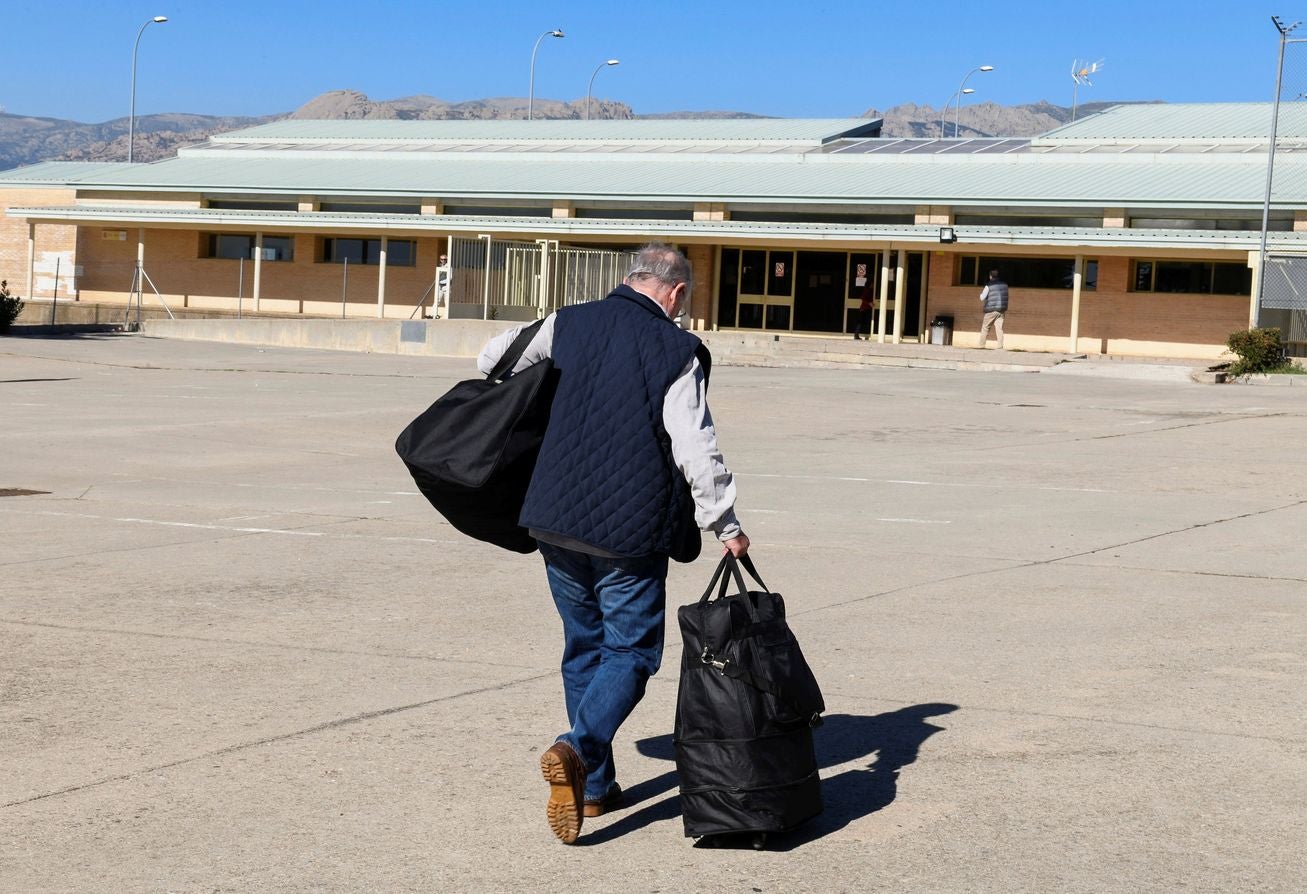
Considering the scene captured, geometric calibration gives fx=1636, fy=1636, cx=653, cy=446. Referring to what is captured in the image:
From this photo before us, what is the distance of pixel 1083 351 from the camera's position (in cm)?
3816

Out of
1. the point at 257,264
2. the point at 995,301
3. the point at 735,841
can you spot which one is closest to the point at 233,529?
the point at 735,841

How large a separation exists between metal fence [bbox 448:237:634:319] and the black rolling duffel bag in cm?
3241

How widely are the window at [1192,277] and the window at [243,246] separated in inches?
967

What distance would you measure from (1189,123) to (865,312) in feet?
39.8

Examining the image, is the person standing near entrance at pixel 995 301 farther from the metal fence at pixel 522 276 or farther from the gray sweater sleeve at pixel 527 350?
the gray sweater sleeve at pixel 527 350

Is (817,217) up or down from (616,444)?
up

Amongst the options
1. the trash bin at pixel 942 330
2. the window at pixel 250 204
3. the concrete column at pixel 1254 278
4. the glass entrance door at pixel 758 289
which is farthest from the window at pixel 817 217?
the window at pixel 250 204

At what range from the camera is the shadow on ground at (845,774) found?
510 centimetres

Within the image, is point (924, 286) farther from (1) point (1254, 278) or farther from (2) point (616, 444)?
(2) point (616, 444)

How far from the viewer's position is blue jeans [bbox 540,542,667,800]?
502 centimetres

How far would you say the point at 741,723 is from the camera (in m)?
4.83

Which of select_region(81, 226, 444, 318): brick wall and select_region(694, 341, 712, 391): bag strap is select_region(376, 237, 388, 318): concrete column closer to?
select_region(81, 226, 444, 318): brick wall

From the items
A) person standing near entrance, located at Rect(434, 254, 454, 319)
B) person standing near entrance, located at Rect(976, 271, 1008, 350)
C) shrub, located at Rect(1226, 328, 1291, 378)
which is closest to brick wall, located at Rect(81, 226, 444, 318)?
person standing near entrance, located at Rect(434, 254, 454, 319)

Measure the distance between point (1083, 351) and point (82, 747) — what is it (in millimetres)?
34825
